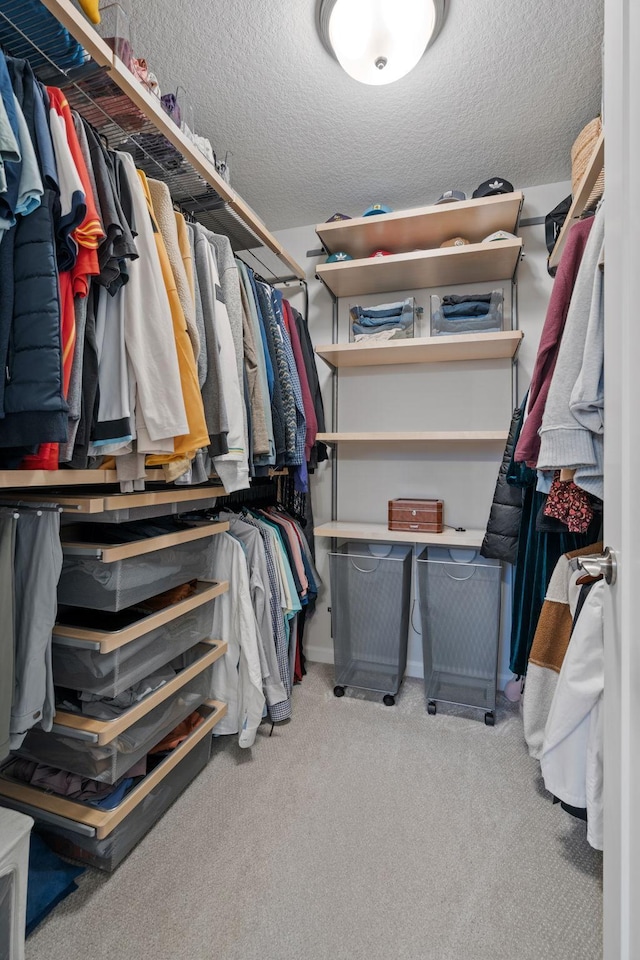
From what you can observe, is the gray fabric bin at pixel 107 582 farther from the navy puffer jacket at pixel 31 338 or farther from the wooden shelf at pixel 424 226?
the wooden shelf at pixel 424 226

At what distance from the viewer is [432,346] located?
6.99ft

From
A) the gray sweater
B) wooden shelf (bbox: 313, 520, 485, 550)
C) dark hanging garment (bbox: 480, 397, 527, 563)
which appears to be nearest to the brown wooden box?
wooden shelf (bbox: 313, 520, 485, 550)

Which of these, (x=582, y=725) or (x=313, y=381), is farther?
(x=313, y=381)

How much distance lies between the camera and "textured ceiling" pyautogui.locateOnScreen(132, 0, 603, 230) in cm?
143

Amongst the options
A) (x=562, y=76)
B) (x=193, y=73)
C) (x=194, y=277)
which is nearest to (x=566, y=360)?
(x=194, y=277)

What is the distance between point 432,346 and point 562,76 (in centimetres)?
101

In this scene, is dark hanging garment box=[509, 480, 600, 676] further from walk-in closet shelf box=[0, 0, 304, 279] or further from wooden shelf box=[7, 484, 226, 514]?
walk-in closet shelf box=[0, 0, 304, 279]

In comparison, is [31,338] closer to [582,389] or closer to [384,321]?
[582,389]

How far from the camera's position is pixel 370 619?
7.26 ft

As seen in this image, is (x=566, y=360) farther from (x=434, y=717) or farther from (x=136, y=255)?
(x=434, y=717)

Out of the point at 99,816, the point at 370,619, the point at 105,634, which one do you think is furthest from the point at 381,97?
the point at 99,816

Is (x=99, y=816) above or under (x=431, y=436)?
under

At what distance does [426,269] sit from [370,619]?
67.0 inches

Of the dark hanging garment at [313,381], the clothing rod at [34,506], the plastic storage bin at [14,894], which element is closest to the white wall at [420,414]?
Result: the dark hanging garment at [313,381]
